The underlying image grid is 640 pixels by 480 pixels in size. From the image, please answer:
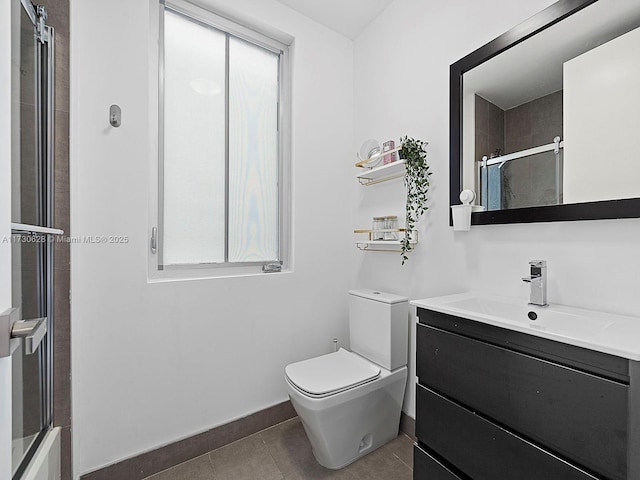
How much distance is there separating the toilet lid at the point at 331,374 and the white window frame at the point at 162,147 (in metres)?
0.64

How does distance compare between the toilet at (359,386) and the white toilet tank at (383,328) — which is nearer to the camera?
the toilet at (359,386)

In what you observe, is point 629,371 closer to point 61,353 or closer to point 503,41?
point 503,41

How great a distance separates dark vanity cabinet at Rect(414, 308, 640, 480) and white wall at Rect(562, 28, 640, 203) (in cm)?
62

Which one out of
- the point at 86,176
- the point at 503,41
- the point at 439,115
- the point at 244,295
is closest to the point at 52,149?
the point at 86,176

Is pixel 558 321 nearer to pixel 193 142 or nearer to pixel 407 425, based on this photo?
pixel 407 425

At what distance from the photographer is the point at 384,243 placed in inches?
73.2

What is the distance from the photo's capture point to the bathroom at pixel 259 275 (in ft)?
4.10

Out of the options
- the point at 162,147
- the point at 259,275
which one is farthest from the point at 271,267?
the point at 162,147

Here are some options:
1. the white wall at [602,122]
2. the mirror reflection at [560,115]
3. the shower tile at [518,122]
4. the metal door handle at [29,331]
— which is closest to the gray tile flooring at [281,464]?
the metal door handle at [29,331]

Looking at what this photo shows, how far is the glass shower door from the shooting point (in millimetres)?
897

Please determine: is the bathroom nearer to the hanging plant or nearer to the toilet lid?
the hanging plant

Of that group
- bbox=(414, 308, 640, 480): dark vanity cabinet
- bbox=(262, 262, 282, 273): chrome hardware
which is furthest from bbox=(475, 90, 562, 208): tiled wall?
bbox=(262, 262, 282, 273): chrome hardware

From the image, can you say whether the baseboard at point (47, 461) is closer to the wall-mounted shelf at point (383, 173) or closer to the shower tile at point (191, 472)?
the shower tile at point (191, 472)

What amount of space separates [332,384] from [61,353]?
1173 mm
